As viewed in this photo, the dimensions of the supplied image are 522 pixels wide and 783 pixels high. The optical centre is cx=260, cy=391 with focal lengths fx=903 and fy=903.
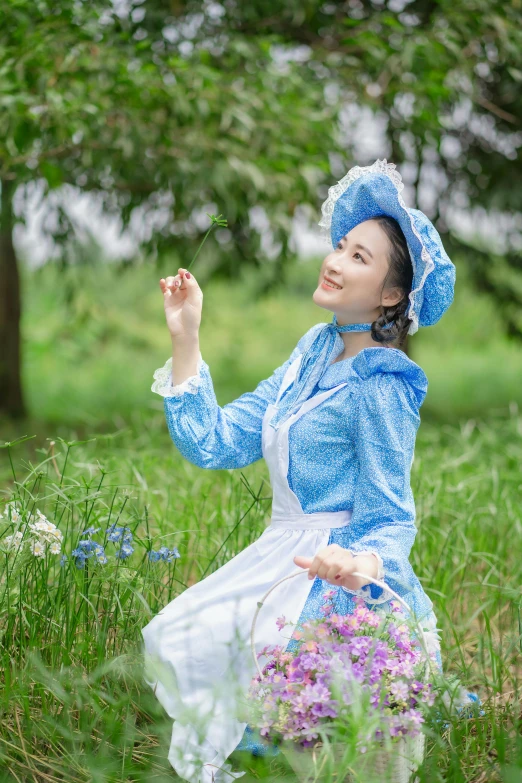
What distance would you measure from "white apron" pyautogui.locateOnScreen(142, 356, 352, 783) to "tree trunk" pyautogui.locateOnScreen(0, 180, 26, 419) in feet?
14.9

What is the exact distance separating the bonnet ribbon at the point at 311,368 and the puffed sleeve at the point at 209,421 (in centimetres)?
5

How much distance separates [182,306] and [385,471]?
1.81 feet

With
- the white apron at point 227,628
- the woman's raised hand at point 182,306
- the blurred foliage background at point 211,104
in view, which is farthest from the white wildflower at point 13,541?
the blurred foliage background at point 211,104

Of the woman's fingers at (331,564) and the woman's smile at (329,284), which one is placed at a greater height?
the woman's smile at (329,284)

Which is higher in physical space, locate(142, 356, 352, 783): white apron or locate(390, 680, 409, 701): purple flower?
locate(390, 680, 409, 701): purple flower

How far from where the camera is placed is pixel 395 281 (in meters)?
1.95

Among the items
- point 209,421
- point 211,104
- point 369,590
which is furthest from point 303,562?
point 211,104

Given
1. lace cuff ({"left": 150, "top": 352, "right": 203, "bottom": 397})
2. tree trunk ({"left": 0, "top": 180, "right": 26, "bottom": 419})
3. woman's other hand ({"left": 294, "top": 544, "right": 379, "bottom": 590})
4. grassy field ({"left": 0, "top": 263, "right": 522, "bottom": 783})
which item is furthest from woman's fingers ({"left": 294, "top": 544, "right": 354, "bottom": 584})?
tree trunk ({"left": 0, "top": 180, "right": 26, "bottom": 419})

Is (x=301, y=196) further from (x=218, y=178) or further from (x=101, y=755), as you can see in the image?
(x=101, y=755)

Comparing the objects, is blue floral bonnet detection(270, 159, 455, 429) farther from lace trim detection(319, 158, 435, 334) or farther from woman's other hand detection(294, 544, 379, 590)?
woman's other hand detection(294, 544, 379, 590)

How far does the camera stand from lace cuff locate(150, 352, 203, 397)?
76.3 inches

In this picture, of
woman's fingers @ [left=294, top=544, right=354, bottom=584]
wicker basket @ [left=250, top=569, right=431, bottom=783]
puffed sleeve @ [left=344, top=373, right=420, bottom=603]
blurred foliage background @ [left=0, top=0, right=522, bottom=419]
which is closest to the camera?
wicker basket @ [left=250, top=569, right=431, bottom=783]

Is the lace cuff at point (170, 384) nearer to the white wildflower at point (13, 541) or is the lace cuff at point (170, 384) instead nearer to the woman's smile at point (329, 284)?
the woman's smile at point (329, 284)

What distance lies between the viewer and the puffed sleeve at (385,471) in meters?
1.76
